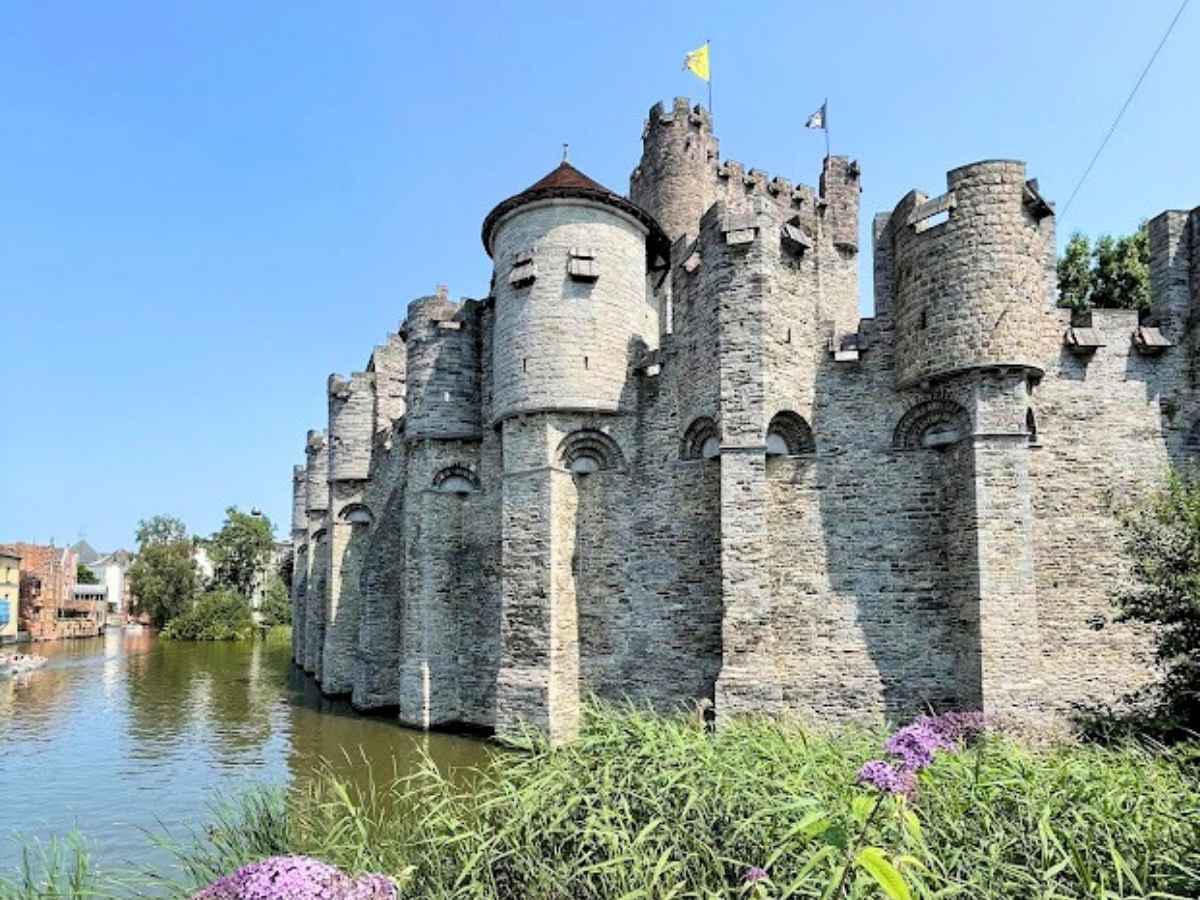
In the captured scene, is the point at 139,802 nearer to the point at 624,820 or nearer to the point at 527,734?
the point at 527,734

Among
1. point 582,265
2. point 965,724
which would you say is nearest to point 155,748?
point 582,265

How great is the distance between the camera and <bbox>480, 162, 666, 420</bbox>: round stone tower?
1670 centimetres

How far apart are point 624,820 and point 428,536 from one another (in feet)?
44.7

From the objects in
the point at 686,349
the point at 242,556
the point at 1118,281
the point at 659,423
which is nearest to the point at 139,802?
the point at 659,423

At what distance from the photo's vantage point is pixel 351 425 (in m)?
26.2

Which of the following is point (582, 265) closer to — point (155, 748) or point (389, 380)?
point (389, 380)

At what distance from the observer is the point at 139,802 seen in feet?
41.4

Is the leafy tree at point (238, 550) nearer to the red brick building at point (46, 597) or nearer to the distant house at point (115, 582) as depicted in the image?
the red brick building at point (46, 597)

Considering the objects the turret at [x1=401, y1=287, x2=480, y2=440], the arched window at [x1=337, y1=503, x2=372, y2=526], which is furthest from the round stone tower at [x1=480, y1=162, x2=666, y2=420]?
the arched window at [x1=337, y1=503, x2=372, y2=526]

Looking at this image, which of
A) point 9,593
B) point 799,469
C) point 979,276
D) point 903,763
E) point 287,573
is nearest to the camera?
point 903,763

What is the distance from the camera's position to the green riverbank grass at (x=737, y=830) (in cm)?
498

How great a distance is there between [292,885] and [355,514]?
2410cm

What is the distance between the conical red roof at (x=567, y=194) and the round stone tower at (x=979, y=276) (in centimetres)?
607

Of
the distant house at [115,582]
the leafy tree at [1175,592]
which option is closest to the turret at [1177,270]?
the leafy tree at [1175,592]
